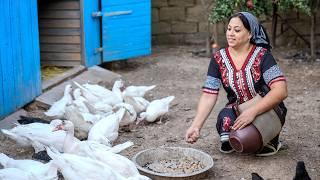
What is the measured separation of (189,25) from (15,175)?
296 inches

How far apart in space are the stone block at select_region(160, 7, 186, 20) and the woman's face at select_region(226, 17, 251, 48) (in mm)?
6404

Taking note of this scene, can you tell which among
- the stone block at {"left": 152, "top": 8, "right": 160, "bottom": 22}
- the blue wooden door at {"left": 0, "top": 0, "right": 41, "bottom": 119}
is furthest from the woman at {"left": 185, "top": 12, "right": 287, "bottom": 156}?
the stone block at {"left": 152, "top": 8, "right": 160, "bottom": 22}

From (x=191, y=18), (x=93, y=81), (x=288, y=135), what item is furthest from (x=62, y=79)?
(x=191, y=18)

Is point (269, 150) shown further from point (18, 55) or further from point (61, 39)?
point (61, 39)

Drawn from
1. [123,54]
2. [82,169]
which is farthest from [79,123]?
[123,54]

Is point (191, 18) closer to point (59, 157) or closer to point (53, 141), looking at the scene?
point (53, 141)

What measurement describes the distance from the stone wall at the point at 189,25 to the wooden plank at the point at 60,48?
318 centimetres

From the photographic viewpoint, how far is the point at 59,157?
359 cm

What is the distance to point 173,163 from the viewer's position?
4371mm

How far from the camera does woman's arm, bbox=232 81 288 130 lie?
4156 millimetres

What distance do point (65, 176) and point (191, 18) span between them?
7391 millimetres

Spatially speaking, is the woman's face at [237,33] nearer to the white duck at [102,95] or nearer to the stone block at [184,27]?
the white duck at [102,95]

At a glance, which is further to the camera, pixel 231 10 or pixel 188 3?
pixel 188 3

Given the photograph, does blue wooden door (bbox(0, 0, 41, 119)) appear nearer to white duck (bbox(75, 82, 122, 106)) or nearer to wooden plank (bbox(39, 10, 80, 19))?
white duck (bbox(75, 82, 122, 106))
